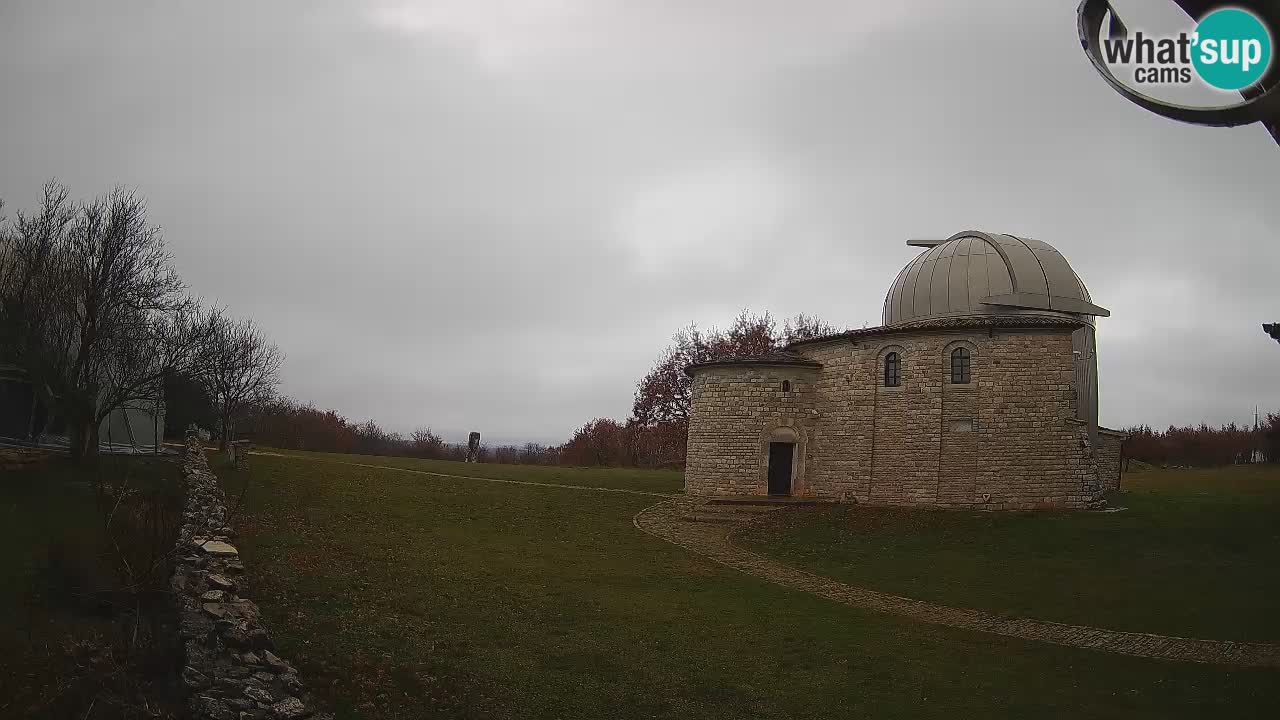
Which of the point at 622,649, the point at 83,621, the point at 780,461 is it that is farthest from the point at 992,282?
the point at 83,621

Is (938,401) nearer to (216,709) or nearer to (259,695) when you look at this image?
(259,695)

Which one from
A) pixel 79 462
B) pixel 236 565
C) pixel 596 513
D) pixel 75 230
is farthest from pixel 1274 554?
pixel 75 230

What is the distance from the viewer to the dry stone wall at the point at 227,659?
6.50 meters

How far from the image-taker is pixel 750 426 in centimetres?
2589

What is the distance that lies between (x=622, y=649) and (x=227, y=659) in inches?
191

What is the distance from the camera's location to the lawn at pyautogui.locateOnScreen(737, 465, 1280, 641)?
12742 mm

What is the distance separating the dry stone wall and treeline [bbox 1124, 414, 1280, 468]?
161 feet

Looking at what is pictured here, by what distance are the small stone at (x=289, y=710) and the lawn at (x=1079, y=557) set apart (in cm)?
1152

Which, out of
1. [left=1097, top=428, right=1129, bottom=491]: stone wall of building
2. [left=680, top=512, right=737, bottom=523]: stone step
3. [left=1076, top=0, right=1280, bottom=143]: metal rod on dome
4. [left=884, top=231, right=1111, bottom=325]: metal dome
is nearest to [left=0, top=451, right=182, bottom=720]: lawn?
[left=1076, top=0, right=1280, bottom=143]: metal rod on dome

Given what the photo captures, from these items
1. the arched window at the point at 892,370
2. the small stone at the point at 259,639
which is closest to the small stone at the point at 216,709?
the small stone at the point at 259,639

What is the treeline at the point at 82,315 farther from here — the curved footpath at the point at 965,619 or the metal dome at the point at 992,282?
the metal dome at the point at 992,282

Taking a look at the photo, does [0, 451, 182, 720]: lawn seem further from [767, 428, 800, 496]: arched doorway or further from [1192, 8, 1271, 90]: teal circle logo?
[767, 428, 800, 496]: arched doorway

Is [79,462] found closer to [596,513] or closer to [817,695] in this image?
[596,513]

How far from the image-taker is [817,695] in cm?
849
